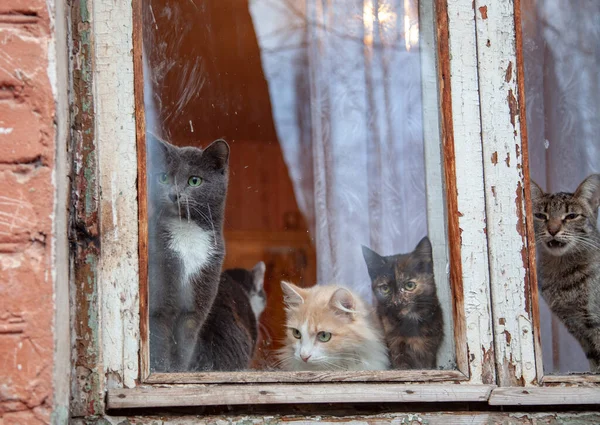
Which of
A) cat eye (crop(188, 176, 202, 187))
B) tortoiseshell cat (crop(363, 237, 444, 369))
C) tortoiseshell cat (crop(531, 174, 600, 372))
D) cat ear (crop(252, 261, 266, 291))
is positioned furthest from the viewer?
cat ear (crop(252, 261, 266, 291))

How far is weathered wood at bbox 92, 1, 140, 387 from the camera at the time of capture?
A: 1632mm

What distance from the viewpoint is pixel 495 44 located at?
1.85 m

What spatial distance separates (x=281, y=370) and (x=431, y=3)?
3.46 feet

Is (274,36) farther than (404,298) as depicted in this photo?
Yes

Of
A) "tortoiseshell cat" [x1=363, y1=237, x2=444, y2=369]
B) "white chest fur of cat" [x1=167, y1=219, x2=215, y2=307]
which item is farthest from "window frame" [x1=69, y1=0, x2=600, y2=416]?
"white chest fur of cat" [x1=167, y1=219, x2=215, y2=307]

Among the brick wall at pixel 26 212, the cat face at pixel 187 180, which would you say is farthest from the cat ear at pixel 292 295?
the brick wall at pixel 26 212

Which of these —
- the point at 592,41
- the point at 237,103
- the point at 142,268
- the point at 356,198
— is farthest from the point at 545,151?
the point at 142,268

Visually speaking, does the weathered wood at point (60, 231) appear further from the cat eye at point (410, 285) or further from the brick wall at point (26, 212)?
the cat eye at point (410, 285)

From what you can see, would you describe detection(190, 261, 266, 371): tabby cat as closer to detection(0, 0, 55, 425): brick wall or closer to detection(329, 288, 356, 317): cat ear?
detection(329, 288, 356, 317): cat ear

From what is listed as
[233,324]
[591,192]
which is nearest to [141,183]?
[233,324]

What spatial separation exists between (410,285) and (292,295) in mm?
404

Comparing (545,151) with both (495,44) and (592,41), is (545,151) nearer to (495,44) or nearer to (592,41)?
(592,41)

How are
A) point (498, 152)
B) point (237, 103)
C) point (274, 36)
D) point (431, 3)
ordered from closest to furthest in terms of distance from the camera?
1. point (498, 152)
2. point (431, 3)
3. point (237, 103)
4. point (274, 36)

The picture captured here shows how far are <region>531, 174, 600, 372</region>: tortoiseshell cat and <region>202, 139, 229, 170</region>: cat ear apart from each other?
992 millimetres
